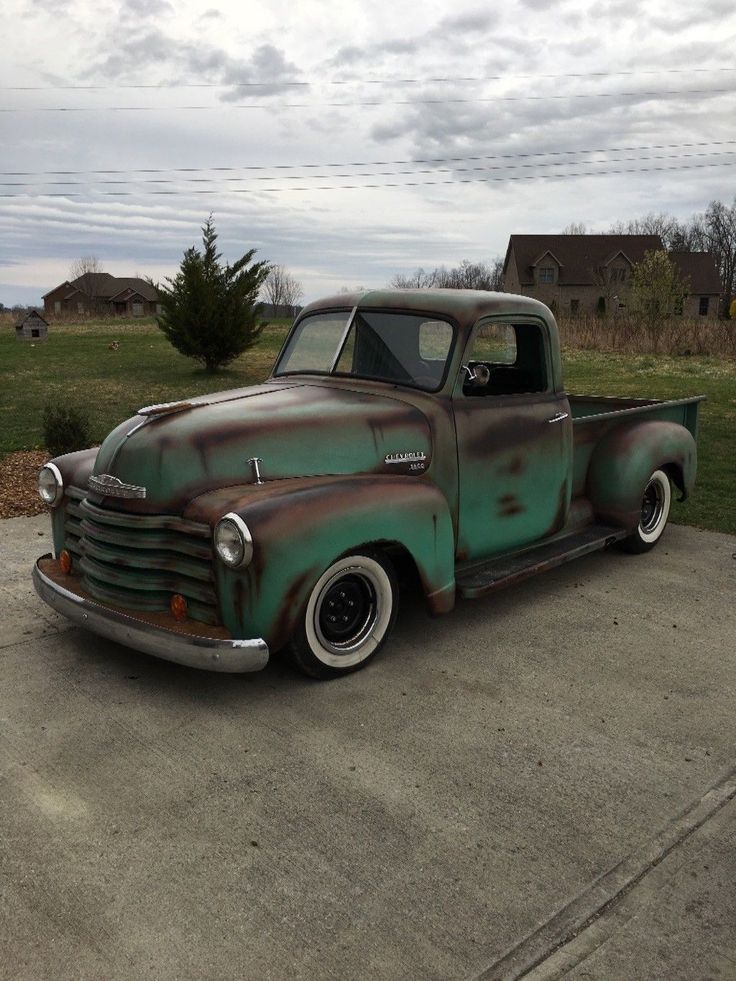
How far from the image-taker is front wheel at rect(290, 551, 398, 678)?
3.93 metres

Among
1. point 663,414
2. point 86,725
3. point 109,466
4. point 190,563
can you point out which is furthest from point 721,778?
point 663,414

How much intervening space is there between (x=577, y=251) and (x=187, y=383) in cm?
5158

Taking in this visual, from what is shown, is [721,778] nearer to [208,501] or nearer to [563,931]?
[563,931]

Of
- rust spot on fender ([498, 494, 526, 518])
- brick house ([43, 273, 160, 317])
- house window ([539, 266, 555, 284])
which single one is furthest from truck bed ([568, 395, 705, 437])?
brick house ([43, 273, 160, 317])

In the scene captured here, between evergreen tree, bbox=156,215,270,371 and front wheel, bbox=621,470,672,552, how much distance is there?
1568cm

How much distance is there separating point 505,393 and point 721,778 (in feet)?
8.33

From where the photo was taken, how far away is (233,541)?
141 inches

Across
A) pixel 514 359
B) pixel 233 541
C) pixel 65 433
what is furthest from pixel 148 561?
pixel 65 433

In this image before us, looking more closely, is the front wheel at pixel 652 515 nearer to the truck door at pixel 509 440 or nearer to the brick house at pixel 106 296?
the truck door at pixel 509 440

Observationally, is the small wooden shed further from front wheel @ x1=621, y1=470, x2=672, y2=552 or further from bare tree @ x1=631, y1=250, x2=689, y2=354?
front wheel @ x1=621, y1=470, x2=672, y2=552

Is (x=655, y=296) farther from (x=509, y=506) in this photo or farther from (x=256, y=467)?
(x=256, y=467)

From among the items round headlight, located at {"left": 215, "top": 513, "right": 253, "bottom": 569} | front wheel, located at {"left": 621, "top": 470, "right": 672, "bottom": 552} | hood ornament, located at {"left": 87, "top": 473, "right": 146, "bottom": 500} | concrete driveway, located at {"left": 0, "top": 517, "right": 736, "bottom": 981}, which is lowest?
concrete driveway, located at {"left": 0, "top": 517, "right": 736, "bottom": 981}

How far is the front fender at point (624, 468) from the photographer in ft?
19.0

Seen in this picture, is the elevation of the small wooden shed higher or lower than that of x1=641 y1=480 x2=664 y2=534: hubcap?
higher
